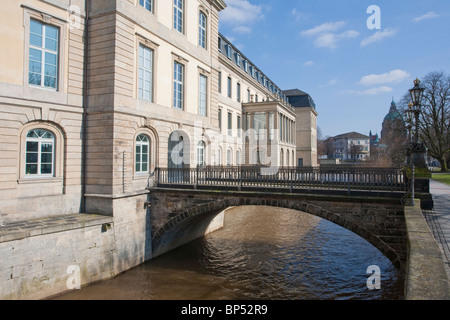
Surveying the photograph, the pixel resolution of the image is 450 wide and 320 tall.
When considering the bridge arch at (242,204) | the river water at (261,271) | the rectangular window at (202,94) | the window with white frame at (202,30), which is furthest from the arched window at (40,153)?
the window with white frame at (202,30)

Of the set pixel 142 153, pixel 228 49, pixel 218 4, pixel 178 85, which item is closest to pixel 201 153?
pixel 178 85

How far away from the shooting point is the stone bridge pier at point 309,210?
9.11 m

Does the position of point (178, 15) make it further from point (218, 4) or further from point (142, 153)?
point (142, 153)

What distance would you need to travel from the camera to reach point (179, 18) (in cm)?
1541

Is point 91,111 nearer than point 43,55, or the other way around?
point 43,55

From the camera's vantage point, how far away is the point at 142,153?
43.4ft

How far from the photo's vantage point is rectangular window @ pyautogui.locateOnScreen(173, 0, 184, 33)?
1501 cm

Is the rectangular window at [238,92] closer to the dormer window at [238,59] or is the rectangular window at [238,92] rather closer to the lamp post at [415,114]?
the dormer window at [238,59]

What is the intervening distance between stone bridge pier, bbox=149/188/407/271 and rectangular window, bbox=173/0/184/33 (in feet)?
28.1

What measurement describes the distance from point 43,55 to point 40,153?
3460mm

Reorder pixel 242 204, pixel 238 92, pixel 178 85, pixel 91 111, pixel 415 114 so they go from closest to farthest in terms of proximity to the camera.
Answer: pixel 415 114, pixel 242 204, pixel 91 111, pixel 178 85, pixel 238 92

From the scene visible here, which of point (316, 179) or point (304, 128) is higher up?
point (304, 128)

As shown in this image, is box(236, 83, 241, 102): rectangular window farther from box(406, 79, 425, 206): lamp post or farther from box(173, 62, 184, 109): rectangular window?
box(406, 79, 425, 206): lamp post

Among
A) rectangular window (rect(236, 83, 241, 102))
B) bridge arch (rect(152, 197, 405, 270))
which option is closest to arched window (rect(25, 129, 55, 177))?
bridge arch (rect(152, 197, 405, 270))
